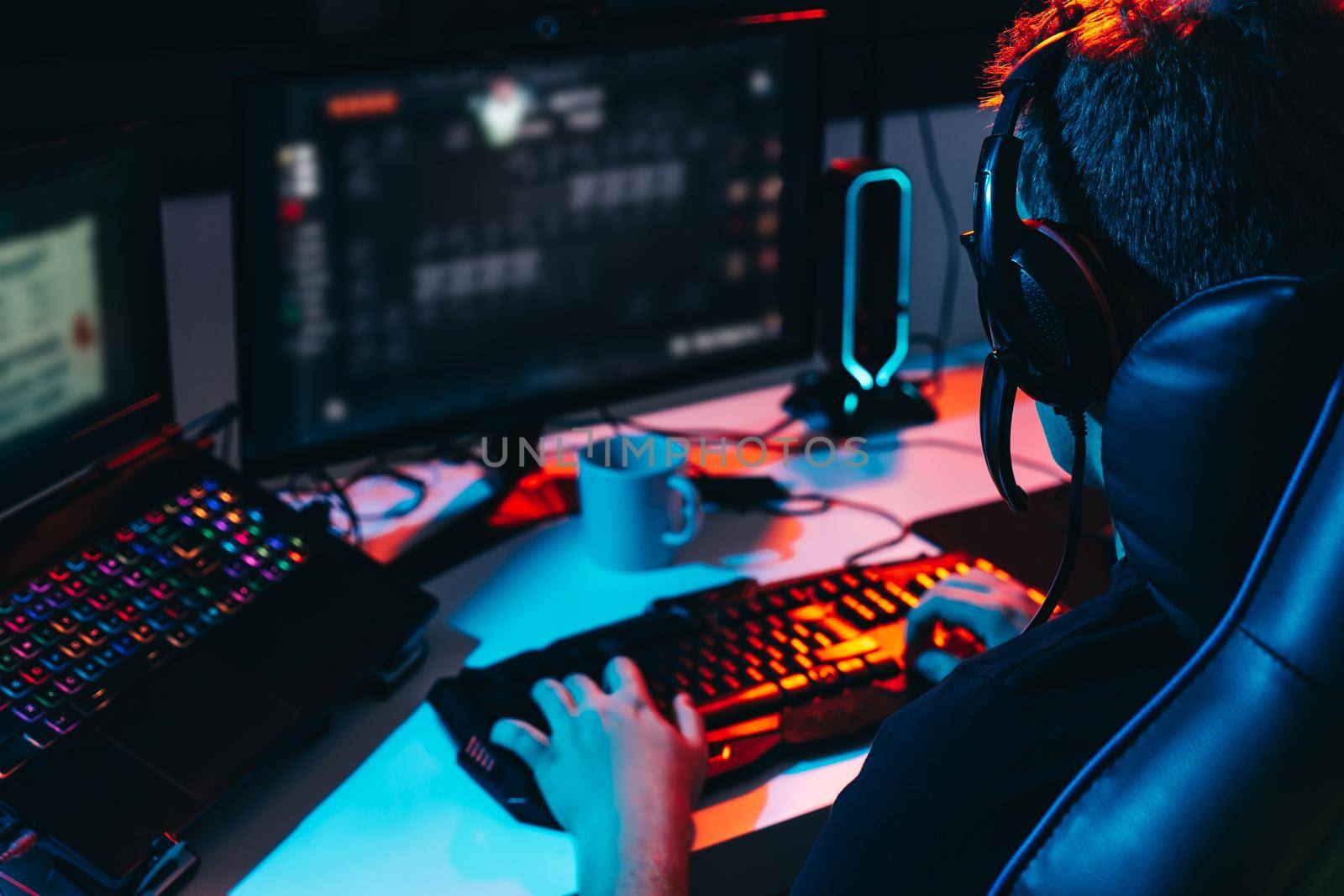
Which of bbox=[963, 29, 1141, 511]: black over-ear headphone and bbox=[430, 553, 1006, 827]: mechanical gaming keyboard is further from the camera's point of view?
bbox=[430, 553, 1006, 827]: mechanical gaming keyboard

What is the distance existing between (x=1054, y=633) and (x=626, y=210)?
0.68 m

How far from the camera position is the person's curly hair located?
50cm

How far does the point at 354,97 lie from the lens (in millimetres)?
948

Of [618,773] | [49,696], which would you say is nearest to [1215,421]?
[618,773]

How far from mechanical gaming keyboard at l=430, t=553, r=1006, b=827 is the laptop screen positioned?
0.32 m

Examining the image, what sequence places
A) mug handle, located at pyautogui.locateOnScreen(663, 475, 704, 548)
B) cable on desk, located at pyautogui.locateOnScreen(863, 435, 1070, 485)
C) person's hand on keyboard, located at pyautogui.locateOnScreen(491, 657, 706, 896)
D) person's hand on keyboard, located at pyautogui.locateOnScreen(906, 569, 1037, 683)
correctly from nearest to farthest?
person's hand on keyboard, located at pyautogui.locateOnScreen(491, 657, 706, 896) → person's hand on keyboard, located at pyautogui.locateOnScreen(906, 569, 1037, 683) → mug handle, located at pyautogui.locateOnScreen(663, 475, 704, 548) → cable on desk, located at pyautogui.locateOnScreen(863, 435, 1070, 485)

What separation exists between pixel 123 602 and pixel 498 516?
386mm

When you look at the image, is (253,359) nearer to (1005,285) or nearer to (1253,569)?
A: (1005,285)

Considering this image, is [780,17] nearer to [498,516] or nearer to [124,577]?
[498,516]

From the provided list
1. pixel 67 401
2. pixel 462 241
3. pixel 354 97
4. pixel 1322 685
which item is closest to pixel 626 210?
pixel 462 241

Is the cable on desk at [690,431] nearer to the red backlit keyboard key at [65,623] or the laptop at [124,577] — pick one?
the laptop at [124,577]

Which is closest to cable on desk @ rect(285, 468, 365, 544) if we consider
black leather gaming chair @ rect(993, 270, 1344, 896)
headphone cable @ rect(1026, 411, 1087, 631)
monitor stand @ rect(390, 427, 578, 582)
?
monitor stand @ rect(390, 427, 578, 582)

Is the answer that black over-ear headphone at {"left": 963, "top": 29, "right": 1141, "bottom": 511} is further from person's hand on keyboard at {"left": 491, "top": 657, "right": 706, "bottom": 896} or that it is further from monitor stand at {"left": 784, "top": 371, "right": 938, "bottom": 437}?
monitor stand at {"left": 784, "top": 371, "right": 938, "bottom": 437}

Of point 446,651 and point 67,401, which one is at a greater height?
point 67,401
